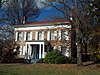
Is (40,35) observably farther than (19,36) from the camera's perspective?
No

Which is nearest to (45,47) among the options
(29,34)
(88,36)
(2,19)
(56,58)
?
(29,34)

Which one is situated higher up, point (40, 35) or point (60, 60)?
point (40, 35)

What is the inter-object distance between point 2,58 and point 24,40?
2044 cm

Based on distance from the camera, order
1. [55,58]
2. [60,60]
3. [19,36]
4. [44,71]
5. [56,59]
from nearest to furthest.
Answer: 1. [44,71]
2. [56,59]
3. [60,60]
4. [55,58]
5. [19,36]

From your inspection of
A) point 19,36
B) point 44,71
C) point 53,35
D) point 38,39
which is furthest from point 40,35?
point 44,71

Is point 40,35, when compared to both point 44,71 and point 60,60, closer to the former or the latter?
point 60,60

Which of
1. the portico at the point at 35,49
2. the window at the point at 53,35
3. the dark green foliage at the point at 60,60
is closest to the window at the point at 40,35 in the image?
the portico at the point at 35,49

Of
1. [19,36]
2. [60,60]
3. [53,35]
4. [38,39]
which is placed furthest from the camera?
[19,36]

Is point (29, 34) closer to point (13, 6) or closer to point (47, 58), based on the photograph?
→ point (13, 6)

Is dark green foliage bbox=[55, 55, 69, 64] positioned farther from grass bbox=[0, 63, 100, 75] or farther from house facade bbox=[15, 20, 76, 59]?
house facade bbox=[15, 20, 76, 59]

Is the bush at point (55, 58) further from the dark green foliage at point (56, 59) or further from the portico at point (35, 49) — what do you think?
the portico at point (35, 49)

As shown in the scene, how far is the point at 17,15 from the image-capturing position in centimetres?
6744

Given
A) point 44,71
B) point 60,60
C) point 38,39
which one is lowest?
point 60,60

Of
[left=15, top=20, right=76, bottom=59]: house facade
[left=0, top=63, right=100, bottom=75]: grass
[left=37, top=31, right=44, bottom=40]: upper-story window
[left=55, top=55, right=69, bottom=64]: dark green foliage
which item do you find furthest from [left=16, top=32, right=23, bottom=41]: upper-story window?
[left=0, top=63, right=100, bottom=75]: grass
